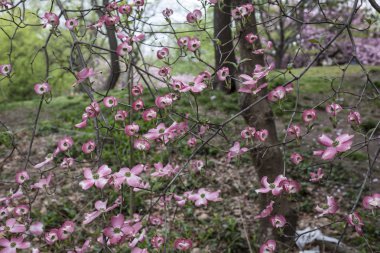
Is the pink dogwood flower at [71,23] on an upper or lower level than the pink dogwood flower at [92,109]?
upper

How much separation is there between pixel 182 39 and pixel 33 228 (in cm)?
92

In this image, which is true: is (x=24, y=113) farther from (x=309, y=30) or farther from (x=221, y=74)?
(x=309, y=30)

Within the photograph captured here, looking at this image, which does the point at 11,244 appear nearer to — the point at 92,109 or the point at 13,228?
the point at 13,228

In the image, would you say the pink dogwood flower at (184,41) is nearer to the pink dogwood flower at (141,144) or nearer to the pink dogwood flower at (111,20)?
the pink dogwood flower at (111,20)

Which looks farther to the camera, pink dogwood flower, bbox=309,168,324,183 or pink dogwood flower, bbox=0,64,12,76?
pink dogwood flower, bbox=309,168,324,183

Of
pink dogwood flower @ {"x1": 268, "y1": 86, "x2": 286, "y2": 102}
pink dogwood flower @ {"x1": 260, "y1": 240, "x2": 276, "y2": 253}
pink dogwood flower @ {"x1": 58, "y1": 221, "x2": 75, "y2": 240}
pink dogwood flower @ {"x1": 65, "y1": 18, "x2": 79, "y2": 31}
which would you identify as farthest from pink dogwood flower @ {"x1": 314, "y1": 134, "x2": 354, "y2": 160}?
pink dogwood flower @ {"x1": 65, "y1": 18, "x2": 79, "y2": 31}

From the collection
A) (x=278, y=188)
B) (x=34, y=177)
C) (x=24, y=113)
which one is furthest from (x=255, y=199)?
(x=24, y=113)

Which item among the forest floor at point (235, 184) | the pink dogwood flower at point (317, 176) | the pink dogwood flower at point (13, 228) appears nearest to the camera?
the pink dogwood flower at point (13, 228)

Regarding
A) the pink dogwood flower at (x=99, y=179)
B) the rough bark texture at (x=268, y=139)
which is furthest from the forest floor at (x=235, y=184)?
the pink dogwood flower at (x=99, y=179)

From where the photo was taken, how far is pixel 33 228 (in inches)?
67.0

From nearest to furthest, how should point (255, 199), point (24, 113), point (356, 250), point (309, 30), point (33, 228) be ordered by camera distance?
1. point (33, 228)
2. point (356, 250)
3. point (255, 199)
4. point (24, 113)
5. point (309, 30)

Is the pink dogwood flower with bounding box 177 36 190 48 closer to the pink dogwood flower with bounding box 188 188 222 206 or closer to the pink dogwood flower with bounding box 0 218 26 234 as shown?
the pink dogwood flower with bounding box 188 188 222 206

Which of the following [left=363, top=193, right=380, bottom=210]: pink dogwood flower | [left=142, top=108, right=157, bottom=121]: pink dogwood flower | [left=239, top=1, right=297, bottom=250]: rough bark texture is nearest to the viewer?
[left=363, top=193, right=380, bottom=210]: pink dogwood flower

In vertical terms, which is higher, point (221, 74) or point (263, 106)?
point (221, 74)
